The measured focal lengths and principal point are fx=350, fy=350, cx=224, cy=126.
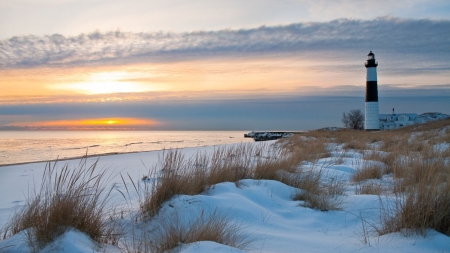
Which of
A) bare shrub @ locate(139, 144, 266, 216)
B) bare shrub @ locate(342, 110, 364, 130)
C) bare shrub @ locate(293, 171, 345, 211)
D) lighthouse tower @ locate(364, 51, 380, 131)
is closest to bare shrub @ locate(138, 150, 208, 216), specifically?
bare shrub @ locate(139, 144, 266, 216)

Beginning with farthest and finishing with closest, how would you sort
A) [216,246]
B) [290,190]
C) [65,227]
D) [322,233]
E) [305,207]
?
[290,190], [305,207], [322,233], [65,227], [216,246]

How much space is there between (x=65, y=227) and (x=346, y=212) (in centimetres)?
282

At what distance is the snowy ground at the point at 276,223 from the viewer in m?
2.69

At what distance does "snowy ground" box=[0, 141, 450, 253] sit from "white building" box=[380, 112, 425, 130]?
56066 mm

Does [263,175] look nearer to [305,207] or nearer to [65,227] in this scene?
[305,207]

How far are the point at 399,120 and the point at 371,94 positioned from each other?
29.6 m

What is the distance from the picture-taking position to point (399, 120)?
56.5m

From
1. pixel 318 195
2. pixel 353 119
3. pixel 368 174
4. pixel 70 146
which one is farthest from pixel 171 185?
pixel 353 119

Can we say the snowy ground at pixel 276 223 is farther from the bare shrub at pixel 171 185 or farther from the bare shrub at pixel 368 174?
the bare shrub at pixel 368 174

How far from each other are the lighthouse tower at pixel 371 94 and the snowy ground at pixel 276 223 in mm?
28171

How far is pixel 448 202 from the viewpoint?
3.07 m

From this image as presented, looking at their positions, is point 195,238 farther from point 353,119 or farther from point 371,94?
point 353,119

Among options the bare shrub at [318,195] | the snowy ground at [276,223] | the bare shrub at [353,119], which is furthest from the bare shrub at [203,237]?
the bare shrub at [353,119]

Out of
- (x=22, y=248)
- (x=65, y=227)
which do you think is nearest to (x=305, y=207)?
(x=65, y=227)
